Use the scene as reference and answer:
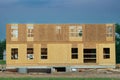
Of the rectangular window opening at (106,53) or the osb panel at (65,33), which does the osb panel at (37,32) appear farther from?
the rectangular window opening at (106,53)

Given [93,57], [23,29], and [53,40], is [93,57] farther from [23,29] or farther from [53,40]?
[23,29]

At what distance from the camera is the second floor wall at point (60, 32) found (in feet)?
178

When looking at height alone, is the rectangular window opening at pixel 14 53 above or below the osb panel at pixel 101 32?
below

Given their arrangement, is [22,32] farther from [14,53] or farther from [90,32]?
[90,32]

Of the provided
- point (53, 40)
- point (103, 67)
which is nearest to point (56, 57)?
point (53, 40)

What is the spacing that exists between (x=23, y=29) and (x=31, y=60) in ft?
12.5

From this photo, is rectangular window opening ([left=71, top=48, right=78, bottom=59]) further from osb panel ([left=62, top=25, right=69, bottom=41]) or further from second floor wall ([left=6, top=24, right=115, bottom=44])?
osb panel ([left=62, top=25, right=69, bottom=41])

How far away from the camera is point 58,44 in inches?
2142

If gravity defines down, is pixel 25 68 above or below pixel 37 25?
below

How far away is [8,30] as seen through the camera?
178 feet

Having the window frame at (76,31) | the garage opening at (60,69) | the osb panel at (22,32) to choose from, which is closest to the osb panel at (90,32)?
the window frame at (76,31)

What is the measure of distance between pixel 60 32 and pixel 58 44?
57.2 inches

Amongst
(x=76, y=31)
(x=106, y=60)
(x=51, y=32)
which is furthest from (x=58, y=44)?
(x=106, y=60)

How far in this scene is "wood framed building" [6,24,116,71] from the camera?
54125 millimetres
